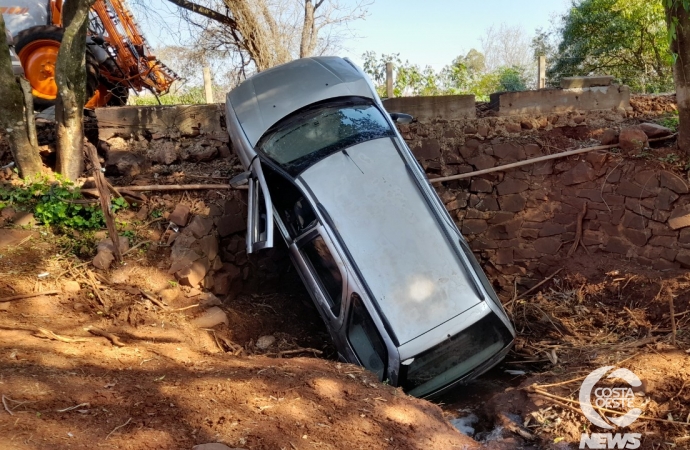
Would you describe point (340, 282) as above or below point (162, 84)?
below

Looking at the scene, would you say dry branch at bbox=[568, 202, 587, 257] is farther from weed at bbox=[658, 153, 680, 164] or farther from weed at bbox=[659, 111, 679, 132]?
weed at bbox=[659, 111, 679, 132]

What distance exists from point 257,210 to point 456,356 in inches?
100

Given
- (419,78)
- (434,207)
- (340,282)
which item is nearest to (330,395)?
(340,282)

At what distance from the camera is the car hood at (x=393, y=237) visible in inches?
194

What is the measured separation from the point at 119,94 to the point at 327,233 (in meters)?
6.61

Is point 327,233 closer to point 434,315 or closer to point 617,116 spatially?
point 434,315

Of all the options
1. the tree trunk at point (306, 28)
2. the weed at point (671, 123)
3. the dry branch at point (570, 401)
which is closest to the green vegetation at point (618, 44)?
the weed at point (671, 123)

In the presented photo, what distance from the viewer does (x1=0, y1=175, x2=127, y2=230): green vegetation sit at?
6.20 m

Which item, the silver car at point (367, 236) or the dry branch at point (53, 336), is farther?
the silver car at point (367, 236)

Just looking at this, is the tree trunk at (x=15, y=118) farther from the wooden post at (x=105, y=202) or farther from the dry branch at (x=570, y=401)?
the dry branch at (x=570, y=401)

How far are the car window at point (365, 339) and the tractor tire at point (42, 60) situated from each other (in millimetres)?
6097

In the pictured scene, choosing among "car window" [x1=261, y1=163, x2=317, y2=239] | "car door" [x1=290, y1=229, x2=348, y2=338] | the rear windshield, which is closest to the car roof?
"car window" [x1=261, y1=163, x2=317, y2=239]

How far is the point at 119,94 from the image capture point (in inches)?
388

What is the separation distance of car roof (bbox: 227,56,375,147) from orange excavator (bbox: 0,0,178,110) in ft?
12.3
